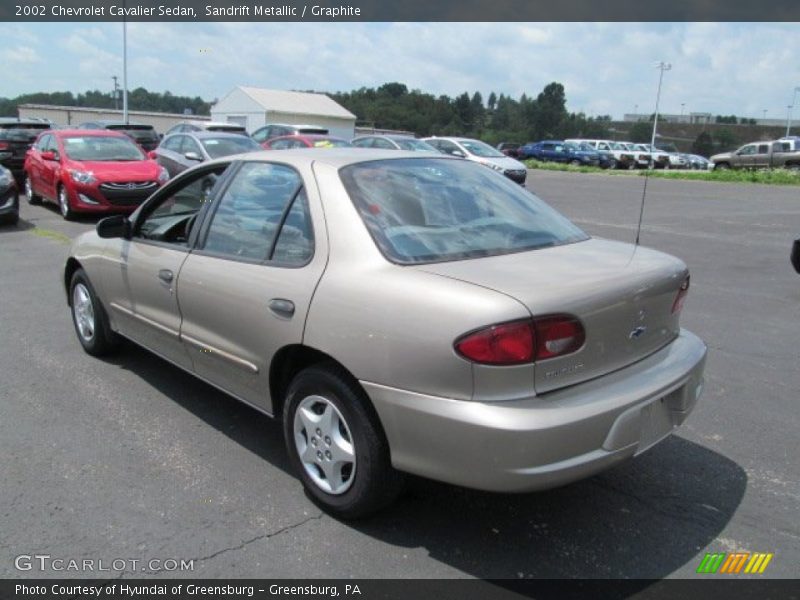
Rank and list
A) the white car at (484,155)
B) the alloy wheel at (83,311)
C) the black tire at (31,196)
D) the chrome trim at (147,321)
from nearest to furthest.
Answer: the chrome trim at (147,321), the alloy wheel at (83,311), the black tire at (31,196), the white car at (484,155)

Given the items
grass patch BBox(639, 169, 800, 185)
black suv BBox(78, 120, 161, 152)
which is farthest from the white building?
black suv BBox(78, 120, 161, 152)

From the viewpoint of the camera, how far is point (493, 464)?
2.44m

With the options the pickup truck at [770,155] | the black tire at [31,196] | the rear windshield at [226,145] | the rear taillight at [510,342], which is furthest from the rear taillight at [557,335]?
the pickup truck at [770,155]

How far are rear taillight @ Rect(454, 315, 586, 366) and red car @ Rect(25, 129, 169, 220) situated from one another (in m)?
10.9

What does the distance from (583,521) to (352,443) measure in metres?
1.13

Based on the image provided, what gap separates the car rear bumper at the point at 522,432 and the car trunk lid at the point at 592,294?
98 mm

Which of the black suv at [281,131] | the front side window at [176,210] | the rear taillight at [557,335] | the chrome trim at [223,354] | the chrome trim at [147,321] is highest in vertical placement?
the black suv at [281,131]

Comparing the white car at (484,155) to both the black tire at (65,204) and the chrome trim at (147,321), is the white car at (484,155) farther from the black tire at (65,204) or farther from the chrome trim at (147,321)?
the chrome trim at (147,321)

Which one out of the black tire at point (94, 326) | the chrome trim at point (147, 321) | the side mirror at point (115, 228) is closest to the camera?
the chrome trim at point (147, 321)

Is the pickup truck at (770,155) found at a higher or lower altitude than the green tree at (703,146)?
lower

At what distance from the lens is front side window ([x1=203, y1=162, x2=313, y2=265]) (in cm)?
321

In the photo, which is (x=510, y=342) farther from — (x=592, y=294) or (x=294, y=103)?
(x=294, y=103)

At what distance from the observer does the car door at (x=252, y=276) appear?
3.06 metres

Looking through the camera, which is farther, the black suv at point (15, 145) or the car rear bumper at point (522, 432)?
the black suv at point (15, 145)
